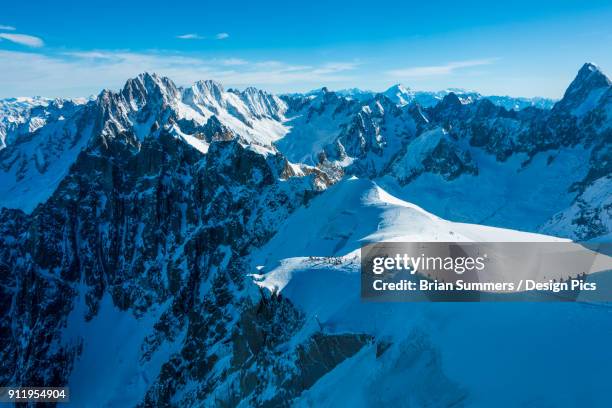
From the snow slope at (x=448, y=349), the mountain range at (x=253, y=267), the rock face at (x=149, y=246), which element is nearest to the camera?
the snow slope at (x=448, y=349)

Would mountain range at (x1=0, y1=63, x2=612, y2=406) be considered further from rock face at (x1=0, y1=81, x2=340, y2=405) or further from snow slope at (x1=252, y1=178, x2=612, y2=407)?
rock face at (x1=0, y1=81, x2=340, y2=405)

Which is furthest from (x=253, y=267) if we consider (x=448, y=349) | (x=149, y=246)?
(x=149, y=246)

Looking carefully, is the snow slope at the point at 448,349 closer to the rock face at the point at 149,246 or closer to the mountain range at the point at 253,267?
the mountain range at the point at 253,267

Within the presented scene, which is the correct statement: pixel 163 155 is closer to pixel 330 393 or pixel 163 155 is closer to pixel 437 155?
pixel 330 393

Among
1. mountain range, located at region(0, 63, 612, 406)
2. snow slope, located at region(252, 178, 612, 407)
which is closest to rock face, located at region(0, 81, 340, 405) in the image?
mountain range, located at region(0, 63, 612, 406)

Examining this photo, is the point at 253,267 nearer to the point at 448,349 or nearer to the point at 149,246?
the point at 448,349


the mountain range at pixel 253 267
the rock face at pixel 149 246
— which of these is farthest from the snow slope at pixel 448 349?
the rock face at pixel 149 246

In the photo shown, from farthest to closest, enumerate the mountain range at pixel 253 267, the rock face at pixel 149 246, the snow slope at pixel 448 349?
the rock face at pixel 149 246 → the mountain range at pixel 253 267 → the snow slope at pixel 448 349

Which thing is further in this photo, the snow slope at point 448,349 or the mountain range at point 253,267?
the mountain range at point 253,267

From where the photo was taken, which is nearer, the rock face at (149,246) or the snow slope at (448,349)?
the snow slope at (448,349)
